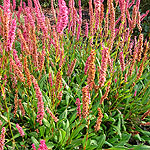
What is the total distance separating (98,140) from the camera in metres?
2.11

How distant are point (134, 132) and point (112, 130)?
29cm

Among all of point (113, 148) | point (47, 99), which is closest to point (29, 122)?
point (47, 99)

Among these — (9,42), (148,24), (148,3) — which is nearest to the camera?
(9,42)

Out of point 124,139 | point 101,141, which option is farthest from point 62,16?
point 124,139

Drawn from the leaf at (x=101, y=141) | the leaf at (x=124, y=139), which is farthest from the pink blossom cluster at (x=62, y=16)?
the leaf at (x=124, y=139)

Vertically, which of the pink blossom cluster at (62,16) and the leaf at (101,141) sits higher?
the pink blossom cluster at (62,16)

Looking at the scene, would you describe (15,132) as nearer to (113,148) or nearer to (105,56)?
(113,148)

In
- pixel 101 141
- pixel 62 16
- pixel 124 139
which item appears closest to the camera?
pixel 62 16

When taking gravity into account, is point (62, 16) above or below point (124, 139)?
above

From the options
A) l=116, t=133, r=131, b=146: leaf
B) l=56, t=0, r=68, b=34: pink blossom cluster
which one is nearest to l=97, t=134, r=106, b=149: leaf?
l=116, t=133, r=131, b=146: leaf

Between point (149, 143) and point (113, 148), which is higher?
point (113, 148)

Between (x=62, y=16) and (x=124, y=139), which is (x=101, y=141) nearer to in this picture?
(x=124, y=139)

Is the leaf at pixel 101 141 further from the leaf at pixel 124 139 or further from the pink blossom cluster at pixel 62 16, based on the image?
the pink blossom cluster at pixel 62 16

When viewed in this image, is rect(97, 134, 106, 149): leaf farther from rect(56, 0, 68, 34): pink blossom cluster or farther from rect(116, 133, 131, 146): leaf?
rect(56, 0, 68, 34): pink blossom cluster
